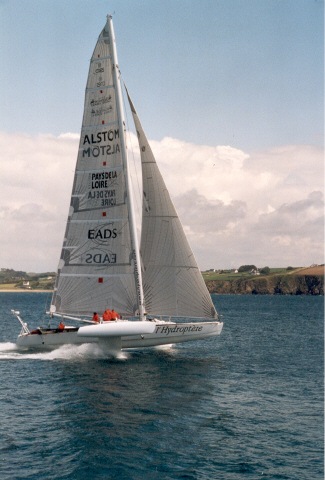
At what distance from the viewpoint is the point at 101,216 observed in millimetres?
38594

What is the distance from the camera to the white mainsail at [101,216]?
1485 inches

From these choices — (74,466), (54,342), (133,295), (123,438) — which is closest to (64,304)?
(54,342)

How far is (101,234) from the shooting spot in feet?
127

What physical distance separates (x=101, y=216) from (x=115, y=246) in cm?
239

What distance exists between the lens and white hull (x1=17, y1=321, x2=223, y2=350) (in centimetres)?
3375

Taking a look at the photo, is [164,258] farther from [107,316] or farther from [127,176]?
[127,176]

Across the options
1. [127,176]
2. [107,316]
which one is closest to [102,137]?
[127,176]

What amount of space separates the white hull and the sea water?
88cm

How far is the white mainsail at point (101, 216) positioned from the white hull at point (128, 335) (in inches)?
88.2

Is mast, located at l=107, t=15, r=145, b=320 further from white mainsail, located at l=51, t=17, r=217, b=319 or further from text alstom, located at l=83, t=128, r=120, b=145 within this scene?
text alstom, located at l=83, t=128, r=120, b=145

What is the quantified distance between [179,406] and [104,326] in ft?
30.8

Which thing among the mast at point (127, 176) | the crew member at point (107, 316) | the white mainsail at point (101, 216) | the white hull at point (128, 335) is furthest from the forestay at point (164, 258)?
the crew member at point (107, 316)

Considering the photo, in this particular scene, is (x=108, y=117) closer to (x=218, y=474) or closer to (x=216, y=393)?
(x=216, y=393)

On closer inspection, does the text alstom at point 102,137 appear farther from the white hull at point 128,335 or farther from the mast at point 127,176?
the white hull at point 128,335
